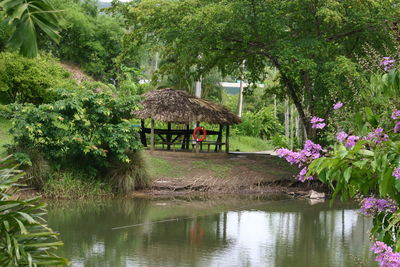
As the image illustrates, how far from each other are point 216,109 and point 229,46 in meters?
Result: 2.51

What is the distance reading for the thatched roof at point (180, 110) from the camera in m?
20.8

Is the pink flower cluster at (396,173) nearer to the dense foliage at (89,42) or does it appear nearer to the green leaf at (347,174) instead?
the green leaf at (347,174)

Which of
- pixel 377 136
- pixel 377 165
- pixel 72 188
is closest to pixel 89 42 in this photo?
pixel 72 188

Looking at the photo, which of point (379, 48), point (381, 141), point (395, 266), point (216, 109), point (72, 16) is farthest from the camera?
point (72, 16)

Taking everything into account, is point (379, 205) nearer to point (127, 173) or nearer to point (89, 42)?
point (127, 173)

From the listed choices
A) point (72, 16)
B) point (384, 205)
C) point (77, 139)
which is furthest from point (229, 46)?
point (384, 205)

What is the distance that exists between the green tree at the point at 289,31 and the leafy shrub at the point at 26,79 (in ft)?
15.3

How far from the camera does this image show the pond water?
10508 mm

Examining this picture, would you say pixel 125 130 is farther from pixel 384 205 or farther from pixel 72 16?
pixel 72 16

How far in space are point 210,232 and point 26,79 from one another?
12.3m

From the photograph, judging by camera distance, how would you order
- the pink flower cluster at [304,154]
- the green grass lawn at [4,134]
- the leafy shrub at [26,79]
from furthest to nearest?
the leafy shrub at [26,79] → the green grass lawn at [4,134] → the pink flower cluster at [304,154]

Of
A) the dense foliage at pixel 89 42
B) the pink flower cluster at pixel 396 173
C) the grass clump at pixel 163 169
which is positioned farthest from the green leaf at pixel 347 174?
the dense foliage at pixel 89 42

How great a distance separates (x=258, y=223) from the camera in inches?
547

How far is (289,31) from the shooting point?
19312 mm
